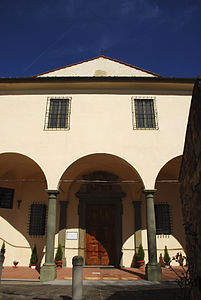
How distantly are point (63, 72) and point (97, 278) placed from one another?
1063 cm

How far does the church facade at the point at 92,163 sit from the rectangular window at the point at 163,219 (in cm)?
5

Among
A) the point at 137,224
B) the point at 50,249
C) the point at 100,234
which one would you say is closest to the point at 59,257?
the point at 100,234

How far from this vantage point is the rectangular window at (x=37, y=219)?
11.2m

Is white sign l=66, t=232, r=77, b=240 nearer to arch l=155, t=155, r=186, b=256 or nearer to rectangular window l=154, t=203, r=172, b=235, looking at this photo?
rectangular window l=154, t=203, r=172, b=235

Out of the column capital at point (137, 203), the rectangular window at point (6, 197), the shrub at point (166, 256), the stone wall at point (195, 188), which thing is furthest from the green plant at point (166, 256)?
the rectangular window at point (6, 197)

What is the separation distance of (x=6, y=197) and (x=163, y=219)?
27.3 feet

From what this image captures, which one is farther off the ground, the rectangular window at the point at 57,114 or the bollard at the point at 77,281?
the rectangular window at the point at 57,114

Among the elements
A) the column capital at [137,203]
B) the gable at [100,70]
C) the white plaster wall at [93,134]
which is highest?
the gable at [100,70]

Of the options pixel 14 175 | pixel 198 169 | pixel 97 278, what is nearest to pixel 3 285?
pixel 97 278

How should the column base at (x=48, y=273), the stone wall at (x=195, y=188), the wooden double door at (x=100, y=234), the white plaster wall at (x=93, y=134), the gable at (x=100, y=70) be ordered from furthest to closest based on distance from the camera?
the gable at (x=100, y=70) → the wooden double door at (x=100, y=234) → the white plaster wall at (x=93, y=134) → the column base at (x=48, y=273) → the stone wall at (x=195, y=188)

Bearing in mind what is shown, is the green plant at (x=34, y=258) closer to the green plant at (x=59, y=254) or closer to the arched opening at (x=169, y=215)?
the green plant at (x=59, y=254)

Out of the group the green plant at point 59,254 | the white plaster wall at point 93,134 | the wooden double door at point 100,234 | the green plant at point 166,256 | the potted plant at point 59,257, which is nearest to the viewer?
the white plaster wall at point 93,134

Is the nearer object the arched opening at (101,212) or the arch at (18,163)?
the arch at (18,163)

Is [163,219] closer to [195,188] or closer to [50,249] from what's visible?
[50,249]
